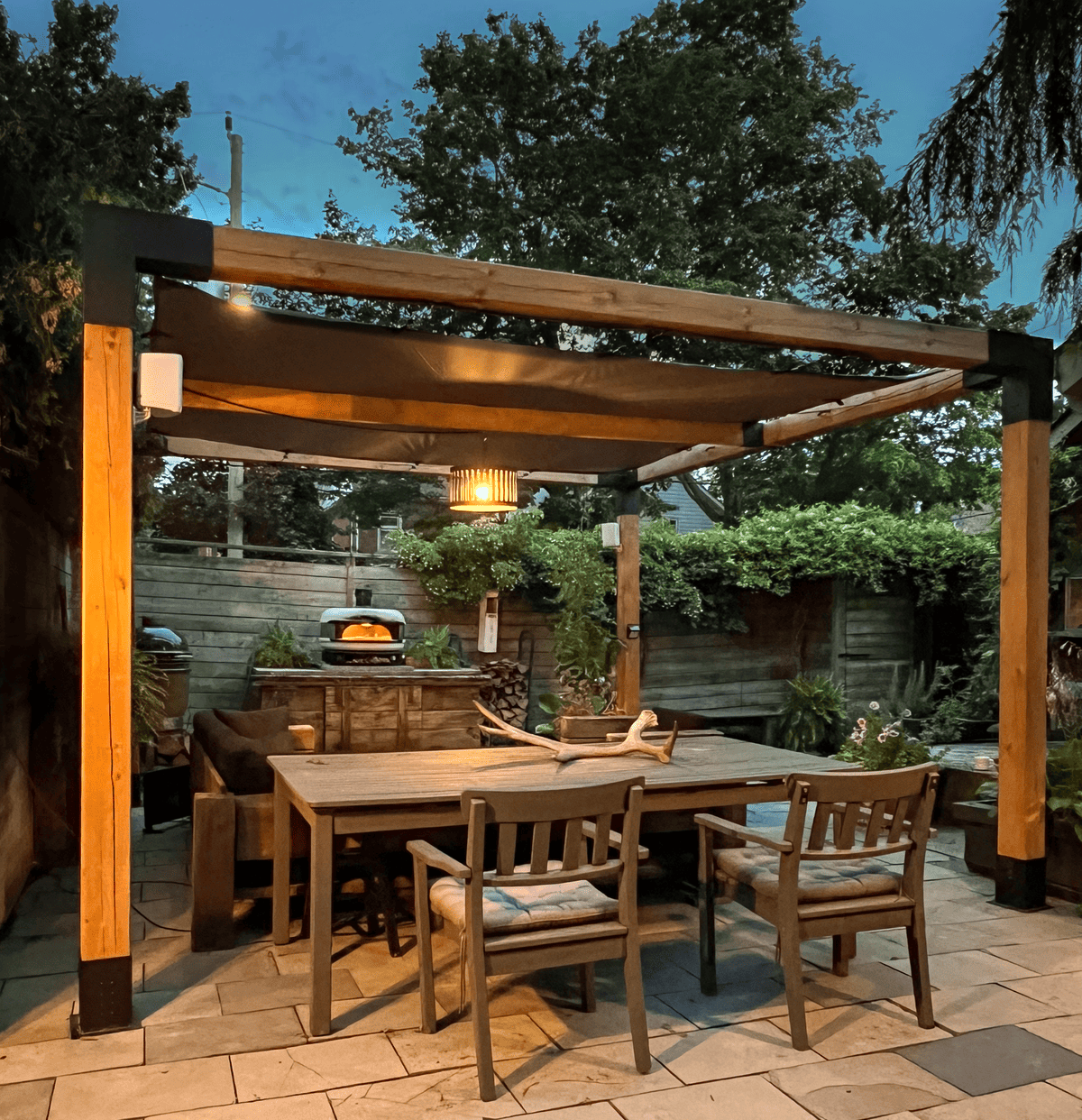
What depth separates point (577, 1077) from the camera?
278 centimetres

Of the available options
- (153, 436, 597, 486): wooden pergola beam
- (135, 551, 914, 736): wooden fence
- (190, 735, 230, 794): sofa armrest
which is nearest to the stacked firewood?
(135, 551, 914, 736): wooden fence

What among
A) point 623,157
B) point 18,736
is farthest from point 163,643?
point 623,157

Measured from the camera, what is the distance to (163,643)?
7.18 meters

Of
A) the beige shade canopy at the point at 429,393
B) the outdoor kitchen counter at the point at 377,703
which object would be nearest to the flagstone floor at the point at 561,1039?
the beige shade canopy at the point at 429,393

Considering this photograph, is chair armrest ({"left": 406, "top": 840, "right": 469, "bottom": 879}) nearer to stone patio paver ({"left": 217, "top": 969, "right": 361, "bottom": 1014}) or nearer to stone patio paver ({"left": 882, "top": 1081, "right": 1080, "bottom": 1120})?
stone patio paver ({"left": 217, "top": 969, "right": 361, "bottom": 1014})

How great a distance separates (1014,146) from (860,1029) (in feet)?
11.2

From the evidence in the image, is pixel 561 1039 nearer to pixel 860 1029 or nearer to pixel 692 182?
pixel 860 1029

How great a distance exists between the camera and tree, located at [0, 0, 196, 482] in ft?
12.5

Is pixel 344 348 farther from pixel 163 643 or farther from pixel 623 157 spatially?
pixel 623 157

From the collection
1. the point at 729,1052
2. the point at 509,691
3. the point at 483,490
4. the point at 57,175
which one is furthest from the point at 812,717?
the point at 57,175

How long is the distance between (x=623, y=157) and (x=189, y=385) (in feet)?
31.9

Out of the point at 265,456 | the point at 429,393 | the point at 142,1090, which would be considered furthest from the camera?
the point at 265,456

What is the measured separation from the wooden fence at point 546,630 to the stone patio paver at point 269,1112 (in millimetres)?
5976

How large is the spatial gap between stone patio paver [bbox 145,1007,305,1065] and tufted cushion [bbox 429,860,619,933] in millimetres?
596
